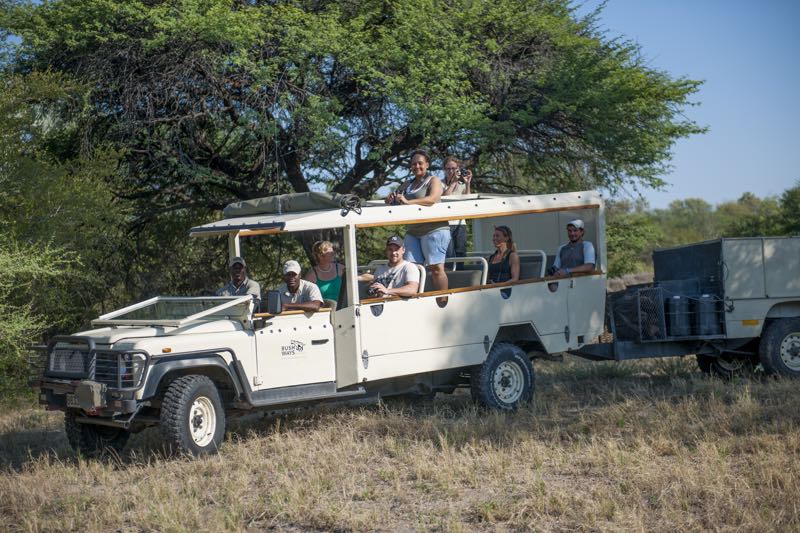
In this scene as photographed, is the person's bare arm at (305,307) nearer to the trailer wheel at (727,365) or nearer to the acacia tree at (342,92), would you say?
the trailer wheel at (727,365)

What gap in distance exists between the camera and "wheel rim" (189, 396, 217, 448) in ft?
26.8

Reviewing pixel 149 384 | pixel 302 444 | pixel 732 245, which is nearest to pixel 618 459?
pixel 302 444

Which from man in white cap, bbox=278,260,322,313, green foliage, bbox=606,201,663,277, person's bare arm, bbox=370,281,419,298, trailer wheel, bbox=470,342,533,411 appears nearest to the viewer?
man in white cap, bbox=278,260,322,313

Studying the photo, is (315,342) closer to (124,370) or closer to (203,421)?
(203,421)

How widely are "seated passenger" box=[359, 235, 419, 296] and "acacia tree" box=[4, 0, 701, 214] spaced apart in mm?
6756

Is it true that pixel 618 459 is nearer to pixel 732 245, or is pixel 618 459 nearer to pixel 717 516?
pixel 717 516

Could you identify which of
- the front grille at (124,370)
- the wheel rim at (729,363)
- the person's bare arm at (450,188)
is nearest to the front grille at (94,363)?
the front grille at (124,370)

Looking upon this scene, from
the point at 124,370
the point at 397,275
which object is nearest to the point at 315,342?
the point at 397,275

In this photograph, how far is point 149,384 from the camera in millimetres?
7762

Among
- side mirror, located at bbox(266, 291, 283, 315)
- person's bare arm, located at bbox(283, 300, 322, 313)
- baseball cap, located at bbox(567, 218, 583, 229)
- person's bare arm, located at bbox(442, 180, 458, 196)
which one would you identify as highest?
person's bare arm, located at bbox(442, 180, 458, 196)

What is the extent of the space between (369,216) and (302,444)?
220cm

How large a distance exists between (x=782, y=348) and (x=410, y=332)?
488 cm

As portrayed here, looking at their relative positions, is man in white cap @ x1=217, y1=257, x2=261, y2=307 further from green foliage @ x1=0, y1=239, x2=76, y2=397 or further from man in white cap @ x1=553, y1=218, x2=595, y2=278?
green foliage @ x1=0, y1=239, x2=76, y2=397

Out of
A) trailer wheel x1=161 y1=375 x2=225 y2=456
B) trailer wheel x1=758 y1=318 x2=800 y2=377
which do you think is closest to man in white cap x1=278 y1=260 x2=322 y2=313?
trailer wheel x1=161 y1=375 x2=225 y2=456
